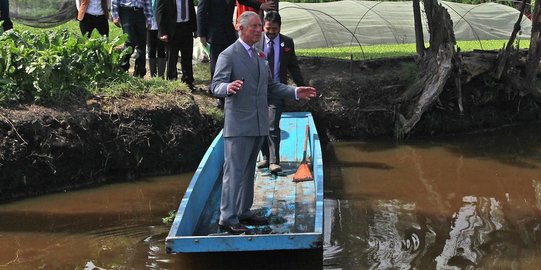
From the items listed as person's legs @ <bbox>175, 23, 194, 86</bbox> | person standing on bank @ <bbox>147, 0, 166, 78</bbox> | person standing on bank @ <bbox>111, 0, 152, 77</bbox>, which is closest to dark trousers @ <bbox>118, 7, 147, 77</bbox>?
person standing on bank @ <bbox>111, 0, 152, 77</bbox>

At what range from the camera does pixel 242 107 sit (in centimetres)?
554

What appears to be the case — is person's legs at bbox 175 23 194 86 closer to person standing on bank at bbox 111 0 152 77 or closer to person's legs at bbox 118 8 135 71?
person standing on bank at bbox 111 0 152 77

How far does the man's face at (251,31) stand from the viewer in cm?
541

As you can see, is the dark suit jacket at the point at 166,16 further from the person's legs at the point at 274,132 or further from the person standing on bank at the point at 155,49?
the person's legs at the point at 274,132

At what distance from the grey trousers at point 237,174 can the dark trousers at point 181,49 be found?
15.8 feet

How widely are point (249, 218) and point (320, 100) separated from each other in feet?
17.3

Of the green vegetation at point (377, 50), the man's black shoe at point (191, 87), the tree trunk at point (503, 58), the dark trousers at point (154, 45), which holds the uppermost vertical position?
the dark trousers at point (154, 45)

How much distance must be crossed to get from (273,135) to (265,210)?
1.37 m

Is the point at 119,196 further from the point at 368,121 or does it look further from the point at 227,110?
the point at 368,121

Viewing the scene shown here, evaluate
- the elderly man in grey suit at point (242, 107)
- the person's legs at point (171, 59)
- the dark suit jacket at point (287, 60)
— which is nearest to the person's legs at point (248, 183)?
the elderly man in grey suit at point (242, 107)

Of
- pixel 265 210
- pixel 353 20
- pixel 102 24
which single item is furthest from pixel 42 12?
pixel 265 210

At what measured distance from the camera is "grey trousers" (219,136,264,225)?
5605mm

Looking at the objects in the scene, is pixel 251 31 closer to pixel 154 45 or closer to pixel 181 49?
pixel 181 49

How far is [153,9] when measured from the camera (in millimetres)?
10367
